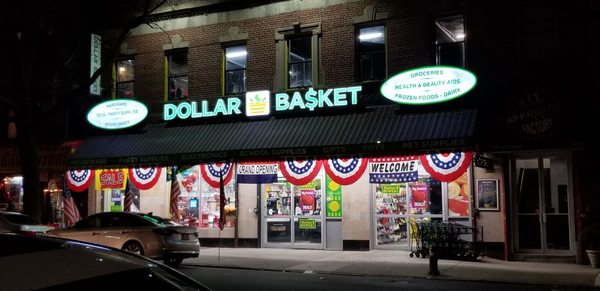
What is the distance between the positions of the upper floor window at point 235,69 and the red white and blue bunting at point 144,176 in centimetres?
368

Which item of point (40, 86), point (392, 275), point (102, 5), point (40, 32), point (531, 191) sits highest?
point (102, 5)

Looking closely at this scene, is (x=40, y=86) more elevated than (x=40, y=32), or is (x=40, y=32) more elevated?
(x=40, y=32)

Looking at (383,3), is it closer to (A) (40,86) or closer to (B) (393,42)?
(B) (393,42)

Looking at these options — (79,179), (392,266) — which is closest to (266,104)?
(392,266)

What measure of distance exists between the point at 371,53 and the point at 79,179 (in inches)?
458

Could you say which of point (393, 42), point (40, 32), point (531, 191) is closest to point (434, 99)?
point (393, 42)

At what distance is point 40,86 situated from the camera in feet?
64.5

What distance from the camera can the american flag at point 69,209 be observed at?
21.0 m

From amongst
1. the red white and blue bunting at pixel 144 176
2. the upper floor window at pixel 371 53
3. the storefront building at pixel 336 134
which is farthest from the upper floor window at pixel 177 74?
the upper floor window at pixel 371 53

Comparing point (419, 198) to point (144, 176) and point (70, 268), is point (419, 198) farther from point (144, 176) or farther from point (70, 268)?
point (70, 268)

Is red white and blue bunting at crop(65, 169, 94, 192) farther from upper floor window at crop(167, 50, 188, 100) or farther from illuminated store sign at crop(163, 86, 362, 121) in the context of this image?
upper floor window at crop(167, 50, 188, 100)

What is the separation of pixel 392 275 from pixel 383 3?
28.5ft

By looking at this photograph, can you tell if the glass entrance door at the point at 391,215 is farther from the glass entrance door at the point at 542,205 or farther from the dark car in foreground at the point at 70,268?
the dark car in foreground at the point at 70,268

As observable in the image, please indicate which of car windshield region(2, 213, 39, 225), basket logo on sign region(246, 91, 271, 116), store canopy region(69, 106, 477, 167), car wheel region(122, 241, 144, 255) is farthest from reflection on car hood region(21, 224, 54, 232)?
basket logo on sign region(246, 91, 271, 116)
